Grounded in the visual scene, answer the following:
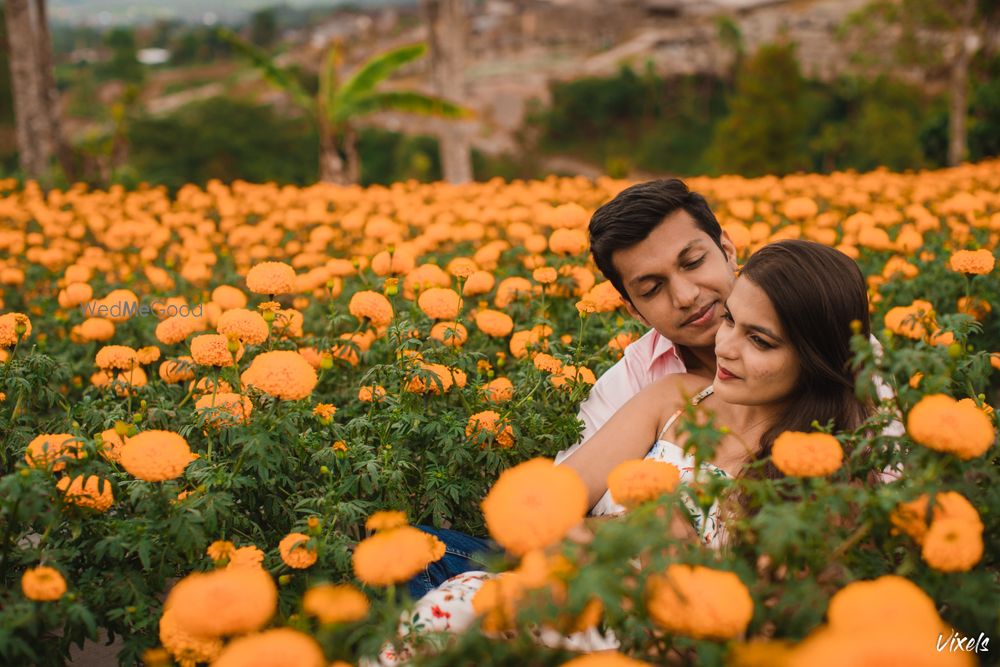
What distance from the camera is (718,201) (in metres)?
6.07

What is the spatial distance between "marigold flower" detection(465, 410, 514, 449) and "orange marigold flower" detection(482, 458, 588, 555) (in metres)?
1.10

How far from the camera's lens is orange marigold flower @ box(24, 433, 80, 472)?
173 centimetres

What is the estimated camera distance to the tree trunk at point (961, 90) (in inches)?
625

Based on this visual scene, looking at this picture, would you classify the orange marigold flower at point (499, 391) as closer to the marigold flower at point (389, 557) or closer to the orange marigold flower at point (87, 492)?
the orange marigold flower at point (87, 492)

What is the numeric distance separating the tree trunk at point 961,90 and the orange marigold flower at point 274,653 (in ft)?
56.1

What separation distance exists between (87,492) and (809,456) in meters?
1.52

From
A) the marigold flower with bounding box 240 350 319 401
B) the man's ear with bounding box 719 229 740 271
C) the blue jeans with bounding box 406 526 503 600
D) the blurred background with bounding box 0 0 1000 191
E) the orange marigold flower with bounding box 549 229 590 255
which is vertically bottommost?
the blurred background with bounding box 0 0 1000 191

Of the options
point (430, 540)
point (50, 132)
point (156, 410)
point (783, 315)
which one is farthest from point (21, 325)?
point (50, 132)

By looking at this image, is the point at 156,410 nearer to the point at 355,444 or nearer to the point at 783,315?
the point at 355,444

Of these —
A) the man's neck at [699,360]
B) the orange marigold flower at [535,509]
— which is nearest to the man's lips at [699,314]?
the man's neck at [699,360]

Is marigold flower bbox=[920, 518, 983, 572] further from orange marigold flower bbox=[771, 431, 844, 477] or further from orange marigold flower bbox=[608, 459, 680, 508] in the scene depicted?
orange marigold flower bbox=[608, 459, 680, 508]

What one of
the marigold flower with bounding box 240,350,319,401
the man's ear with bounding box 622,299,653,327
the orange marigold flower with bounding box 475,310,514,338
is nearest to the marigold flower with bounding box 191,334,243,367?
the marigold flower with bounding box 240,350,319,401

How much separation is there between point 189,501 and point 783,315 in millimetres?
1535

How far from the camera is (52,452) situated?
1.79 meters
